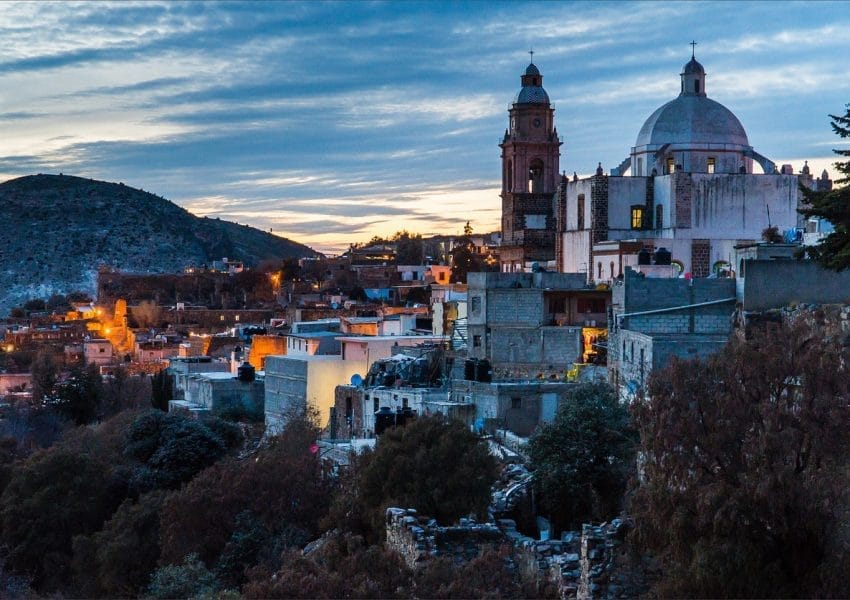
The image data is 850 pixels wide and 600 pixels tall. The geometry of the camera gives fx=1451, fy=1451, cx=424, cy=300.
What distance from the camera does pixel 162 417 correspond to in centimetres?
3272

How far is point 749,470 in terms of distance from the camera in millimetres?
12359

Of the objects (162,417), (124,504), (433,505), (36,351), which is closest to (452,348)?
(162,417)

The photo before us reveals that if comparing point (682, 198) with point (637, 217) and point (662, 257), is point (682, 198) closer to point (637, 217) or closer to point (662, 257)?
point (637, 217)

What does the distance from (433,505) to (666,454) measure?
6.77 m

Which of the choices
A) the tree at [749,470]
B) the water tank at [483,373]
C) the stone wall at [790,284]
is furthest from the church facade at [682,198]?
the tree at [749,470]

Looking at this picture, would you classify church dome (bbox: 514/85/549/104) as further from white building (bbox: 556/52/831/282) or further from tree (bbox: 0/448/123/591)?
tree (bbox: 0/448/123/591)

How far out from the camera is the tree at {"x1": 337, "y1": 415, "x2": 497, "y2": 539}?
62.1 feet

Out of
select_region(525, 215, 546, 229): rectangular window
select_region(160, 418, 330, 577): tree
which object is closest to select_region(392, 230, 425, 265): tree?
select_region(525, 215, 546, 229): rectangular window

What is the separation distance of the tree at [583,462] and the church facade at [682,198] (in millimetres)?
15388

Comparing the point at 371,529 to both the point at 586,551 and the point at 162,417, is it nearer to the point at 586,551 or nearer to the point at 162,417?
the point at 586,551

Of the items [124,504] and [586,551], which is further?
[124,504]

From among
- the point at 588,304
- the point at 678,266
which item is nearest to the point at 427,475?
the point at 588,304

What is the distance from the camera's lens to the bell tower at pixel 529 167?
5144cm

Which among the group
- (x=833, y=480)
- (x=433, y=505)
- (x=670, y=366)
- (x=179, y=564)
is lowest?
(x=179, y=564)
